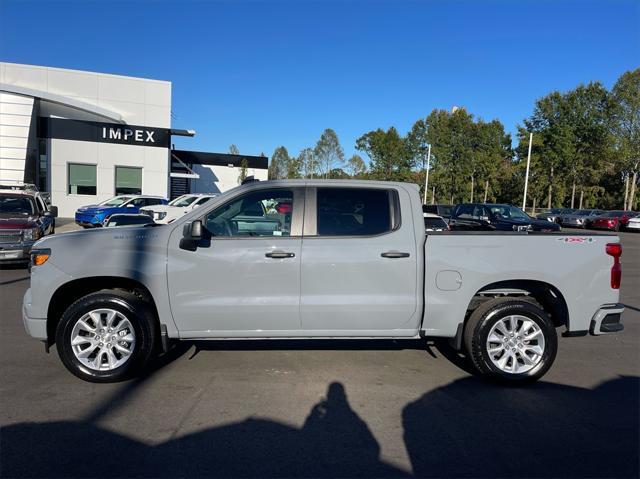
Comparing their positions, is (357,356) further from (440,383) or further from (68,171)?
(68,171)

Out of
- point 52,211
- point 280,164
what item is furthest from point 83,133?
point 280,164

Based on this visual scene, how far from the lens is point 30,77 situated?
25500mm

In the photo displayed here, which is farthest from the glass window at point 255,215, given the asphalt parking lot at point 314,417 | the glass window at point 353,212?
the asphalt parking lot at point 314,417

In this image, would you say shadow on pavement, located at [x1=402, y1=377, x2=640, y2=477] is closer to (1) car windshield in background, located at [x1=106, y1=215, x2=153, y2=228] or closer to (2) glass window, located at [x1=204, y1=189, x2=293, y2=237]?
(2) glass window, located at [x1=204, y1=189, x2=293, y2=237]

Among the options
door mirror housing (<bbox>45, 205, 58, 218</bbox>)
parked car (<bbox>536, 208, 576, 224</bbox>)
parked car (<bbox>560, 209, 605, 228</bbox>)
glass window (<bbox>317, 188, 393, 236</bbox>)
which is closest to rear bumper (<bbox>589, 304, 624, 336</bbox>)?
glass window (<bbox>317, 188, 393, 236</bbox>)

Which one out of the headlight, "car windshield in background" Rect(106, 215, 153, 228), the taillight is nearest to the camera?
the taillight

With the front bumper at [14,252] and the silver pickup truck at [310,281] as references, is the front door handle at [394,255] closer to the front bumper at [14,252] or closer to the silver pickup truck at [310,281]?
the silver pickup truck at [310,281]

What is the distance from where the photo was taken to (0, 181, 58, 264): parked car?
10.2 metres

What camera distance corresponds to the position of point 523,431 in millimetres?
3711

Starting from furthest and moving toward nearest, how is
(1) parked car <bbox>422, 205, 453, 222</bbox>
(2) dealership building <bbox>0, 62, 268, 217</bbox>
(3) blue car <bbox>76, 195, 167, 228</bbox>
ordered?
1. (1) parked car <bbox>422, 205, 453, 222</bbox>
2. (2) dealership building <bbox>0, 62, 268, 217</bbox>
3. (3) blue car <bbox>76, 195, 167, 228</bbox>

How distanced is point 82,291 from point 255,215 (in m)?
1.84

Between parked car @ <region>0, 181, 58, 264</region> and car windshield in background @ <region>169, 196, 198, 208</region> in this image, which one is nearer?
parked car @ <region>0, 181, 58, 264</region>

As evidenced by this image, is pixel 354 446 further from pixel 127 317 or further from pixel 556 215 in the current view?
pixel 556 215

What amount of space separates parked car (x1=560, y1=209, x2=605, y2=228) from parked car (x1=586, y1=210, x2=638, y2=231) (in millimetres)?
623
